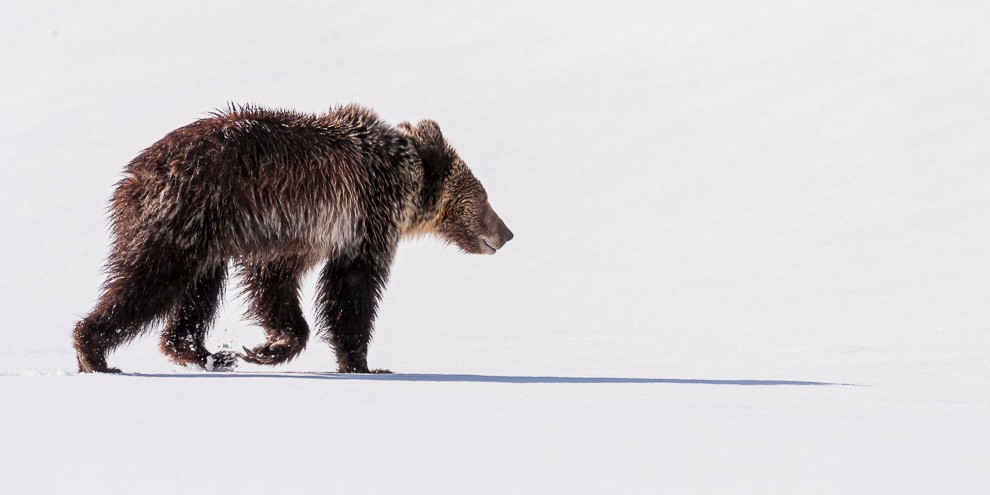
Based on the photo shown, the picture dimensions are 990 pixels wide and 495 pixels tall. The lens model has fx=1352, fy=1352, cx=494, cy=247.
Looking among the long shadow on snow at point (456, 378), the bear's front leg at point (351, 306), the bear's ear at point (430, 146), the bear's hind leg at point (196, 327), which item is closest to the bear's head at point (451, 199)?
the bear's ear at point (430, 146)

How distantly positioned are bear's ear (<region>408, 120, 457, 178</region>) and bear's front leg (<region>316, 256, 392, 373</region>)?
1.00 meters

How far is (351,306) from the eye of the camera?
8094 mm

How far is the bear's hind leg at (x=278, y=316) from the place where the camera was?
27.9ft

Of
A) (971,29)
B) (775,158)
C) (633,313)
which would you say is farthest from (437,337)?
(971,29)

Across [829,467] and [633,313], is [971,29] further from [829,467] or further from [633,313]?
[829,467]

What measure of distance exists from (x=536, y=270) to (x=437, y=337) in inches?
184

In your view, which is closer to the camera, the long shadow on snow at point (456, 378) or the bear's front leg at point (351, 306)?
the long shadow on snow at point (456, 378)

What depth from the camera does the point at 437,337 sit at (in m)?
11.8

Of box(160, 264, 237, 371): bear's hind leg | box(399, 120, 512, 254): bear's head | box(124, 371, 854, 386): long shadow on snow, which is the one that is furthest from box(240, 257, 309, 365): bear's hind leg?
box(399, 120, 512, 254): bear's head

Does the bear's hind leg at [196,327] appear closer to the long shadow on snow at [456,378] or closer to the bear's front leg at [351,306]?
the bear's front leg at [351,306]

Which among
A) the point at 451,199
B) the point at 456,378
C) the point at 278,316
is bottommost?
the point at 456,378

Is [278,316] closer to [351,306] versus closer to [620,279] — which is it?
[351,306]

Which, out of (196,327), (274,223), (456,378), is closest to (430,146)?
(274,223)

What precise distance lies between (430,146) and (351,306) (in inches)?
52.7
